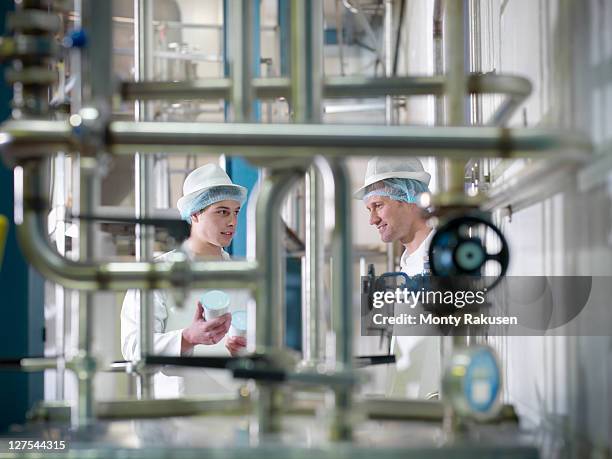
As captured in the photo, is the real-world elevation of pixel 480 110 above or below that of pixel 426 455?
above

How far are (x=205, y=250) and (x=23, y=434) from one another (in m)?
1.44

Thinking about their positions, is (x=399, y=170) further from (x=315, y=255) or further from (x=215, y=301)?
(x=315, y=255)

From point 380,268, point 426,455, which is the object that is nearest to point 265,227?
point 426,455

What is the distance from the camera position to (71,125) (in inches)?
22.1

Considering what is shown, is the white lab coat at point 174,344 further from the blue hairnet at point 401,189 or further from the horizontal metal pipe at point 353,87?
the horizontal metal pipe at point 353,87

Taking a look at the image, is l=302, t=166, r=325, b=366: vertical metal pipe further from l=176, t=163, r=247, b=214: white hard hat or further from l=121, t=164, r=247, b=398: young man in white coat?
l=176, t=163, r=247, b=214: white hard hat

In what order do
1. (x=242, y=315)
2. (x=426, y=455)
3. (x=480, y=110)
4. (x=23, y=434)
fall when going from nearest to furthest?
(x=426, y=455) < (x=23, y=434) < (x=480, y=110) < (x=242, y=315)

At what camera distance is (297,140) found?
57cm

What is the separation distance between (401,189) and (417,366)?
0.49m

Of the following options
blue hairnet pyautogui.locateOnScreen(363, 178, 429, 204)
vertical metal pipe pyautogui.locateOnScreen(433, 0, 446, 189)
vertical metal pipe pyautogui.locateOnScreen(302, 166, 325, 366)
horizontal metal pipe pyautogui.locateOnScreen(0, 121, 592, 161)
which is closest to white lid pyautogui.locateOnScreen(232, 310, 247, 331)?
blue hairnet pyautogui.locateOnScreen(363, 178, 429, 204)

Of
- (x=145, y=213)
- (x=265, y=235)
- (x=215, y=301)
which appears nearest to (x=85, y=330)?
(x=265, y=235)

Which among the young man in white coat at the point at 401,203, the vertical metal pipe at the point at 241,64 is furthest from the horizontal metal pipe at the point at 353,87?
the young man in white coat at the point at 401,203

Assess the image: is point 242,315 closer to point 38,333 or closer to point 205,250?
point 205,250

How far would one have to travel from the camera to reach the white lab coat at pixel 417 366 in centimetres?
165
